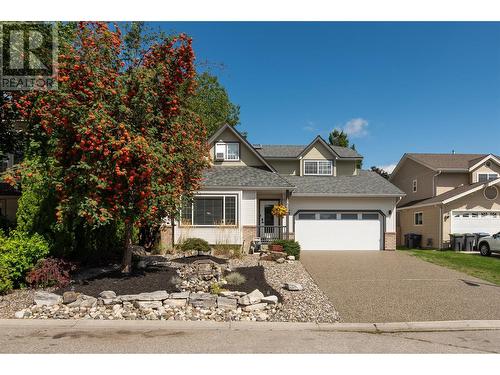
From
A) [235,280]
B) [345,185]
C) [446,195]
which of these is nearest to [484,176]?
[446,195]

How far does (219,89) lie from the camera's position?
3366 centimetres

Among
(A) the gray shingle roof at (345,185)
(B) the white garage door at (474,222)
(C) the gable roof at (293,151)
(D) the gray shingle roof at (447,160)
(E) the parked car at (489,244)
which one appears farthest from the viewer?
(D) the gray shingle roof at (447,160)

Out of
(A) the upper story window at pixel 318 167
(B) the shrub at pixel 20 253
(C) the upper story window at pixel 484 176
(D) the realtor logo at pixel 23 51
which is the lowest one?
(B) the shrub at pixel 20 253

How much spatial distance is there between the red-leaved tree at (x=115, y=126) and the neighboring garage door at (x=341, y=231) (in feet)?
38.8

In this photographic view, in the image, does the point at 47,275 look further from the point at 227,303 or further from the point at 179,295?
the point at 227,303

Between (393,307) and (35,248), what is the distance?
9.09m

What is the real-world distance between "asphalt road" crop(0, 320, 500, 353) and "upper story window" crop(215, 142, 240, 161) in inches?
541

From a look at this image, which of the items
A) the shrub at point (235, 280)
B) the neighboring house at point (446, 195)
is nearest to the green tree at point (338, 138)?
the neighboring house at point (446, 195)

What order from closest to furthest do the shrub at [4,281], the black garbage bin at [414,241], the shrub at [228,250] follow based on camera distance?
the shrub at [4,281], the shrub at [228,250], the black garbage bin at [414,241]

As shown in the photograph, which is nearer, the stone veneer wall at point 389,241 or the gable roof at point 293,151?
the stone veneer wall at point 389,241

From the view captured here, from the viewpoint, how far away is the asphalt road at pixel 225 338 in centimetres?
535

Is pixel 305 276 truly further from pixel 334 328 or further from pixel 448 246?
pixel 448 246

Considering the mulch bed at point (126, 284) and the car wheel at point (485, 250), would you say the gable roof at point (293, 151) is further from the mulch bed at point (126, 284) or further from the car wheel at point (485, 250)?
the mulch bed at point (126, 284)

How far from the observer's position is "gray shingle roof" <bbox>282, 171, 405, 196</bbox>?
1917 centimetres
